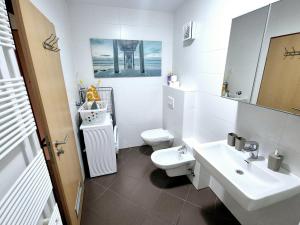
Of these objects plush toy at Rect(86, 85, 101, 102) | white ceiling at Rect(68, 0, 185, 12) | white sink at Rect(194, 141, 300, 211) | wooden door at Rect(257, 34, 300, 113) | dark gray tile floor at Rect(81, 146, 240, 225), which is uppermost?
white ceiling at Rect(68, 0, 185, 12)

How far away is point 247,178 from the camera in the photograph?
3.82ft

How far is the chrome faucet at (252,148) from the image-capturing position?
119 cm

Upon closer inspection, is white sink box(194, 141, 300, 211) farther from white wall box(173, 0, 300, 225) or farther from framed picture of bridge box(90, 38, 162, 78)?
framed picture of bridge box(90, 38, 162, 78)

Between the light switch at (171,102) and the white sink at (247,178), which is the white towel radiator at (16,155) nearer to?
the white sink at (247,178)

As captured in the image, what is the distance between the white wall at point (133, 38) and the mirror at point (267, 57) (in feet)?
4.70

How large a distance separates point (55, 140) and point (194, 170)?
162 cm

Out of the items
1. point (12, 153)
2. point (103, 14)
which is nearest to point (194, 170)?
point (12, 153)

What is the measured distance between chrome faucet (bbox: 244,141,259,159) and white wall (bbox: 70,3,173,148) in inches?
69.6

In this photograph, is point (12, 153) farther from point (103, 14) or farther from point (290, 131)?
point (103, 14)

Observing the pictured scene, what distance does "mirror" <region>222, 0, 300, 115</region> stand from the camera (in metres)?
0.92

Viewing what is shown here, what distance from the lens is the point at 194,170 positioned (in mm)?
1918

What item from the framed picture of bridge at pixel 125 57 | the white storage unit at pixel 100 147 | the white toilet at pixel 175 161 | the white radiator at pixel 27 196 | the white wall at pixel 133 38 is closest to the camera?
the white radiator at pixel 27 196

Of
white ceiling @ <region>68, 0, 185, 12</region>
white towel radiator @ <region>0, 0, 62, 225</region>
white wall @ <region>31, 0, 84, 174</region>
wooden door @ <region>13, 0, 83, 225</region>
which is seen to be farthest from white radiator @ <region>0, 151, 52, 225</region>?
white ceiling @ <region>68, 0, 185, 12</region>

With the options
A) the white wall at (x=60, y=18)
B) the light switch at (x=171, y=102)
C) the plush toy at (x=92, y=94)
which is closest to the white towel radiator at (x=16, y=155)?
the white wall at (x=60, y=18)
